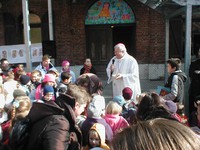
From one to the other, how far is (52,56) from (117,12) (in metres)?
4.64

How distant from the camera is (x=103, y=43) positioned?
1206 cm

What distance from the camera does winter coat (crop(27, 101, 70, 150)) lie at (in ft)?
6.21

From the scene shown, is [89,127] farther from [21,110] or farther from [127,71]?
[127,71]

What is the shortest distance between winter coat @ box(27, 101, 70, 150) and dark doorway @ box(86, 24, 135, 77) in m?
9.84

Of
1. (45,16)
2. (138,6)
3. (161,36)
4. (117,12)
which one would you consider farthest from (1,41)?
(161,36)

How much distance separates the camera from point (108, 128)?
113 inches

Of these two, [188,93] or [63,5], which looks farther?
[63,5]

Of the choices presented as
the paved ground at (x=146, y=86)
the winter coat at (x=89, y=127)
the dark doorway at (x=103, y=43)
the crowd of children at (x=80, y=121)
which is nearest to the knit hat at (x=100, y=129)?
the crowd of children at (x=80, y=121)

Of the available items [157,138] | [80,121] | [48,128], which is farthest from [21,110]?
[157,138]

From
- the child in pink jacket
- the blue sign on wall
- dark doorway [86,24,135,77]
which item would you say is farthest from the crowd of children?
dark doorway [86,24,135,77]

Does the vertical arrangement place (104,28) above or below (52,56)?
above

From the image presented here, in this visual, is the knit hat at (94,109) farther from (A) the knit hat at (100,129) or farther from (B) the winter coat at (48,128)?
(B) the winter coat at (48,128)

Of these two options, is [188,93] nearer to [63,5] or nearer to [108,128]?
[108,128]

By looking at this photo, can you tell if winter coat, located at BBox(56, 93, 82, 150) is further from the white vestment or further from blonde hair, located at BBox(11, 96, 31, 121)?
the white vestment
